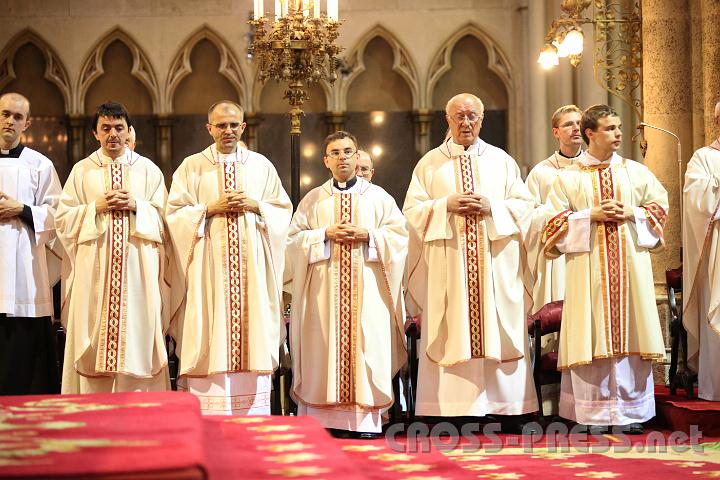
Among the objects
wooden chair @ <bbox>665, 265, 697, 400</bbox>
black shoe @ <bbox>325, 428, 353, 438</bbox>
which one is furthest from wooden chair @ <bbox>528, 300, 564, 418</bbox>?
black shoe @ <bbox>325, 428, 353, 438</bbox>

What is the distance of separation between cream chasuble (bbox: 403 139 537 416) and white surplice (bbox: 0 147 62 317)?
8.23ft

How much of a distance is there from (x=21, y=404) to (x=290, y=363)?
359 cm

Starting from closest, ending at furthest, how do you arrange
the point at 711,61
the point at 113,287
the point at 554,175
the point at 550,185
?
the point at 113,287 < the point at 550,185 < the point at 554,175 < the point at 711,61

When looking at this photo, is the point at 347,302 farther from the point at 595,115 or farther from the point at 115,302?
the point at 595,115

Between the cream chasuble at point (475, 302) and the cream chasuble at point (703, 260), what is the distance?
113 centimetres

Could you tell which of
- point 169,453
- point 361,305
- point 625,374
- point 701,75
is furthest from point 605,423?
point 169,453

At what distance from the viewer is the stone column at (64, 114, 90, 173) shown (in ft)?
46.5

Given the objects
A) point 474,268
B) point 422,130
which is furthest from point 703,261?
point 422,130

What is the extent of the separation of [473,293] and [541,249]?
1.98 ft

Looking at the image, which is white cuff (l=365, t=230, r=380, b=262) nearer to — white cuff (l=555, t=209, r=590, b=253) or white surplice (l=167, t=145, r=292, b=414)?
white surplice (l=167, t=145, r=292, b=414)

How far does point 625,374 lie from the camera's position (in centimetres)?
718

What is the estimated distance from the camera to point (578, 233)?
725 centimetres

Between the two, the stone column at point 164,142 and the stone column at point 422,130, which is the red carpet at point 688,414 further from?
the stone column at point 164,142

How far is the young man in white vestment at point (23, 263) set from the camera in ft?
24.1
